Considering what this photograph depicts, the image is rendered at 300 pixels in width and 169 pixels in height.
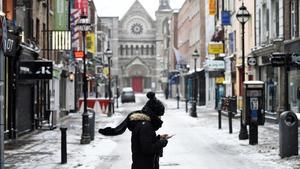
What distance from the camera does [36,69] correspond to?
1002 inches

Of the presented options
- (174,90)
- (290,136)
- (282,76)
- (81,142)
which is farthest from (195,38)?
(290,136)

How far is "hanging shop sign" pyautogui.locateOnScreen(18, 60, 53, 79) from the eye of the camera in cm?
2467

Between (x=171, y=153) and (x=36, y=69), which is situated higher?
(x=36, y=69)

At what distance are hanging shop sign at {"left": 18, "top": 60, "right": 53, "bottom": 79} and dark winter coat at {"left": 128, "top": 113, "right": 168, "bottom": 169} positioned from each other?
16.7 m

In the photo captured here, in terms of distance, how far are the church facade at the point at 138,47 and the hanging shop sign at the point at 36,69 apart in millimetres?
104712

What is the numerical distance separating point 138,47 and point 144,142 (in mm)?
127119

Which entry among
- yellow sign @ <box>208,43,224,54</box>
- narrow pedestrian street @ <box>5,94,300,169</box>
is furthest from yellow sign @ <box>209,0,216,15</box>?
narrow pedestrian street @ <box>5,94,300,169</box>

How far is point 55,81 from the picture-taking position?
36844 millimetres

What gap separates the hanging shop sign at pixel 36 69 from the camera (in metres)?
24.7

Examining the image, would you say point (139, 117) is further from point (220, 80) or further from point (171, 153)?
point (220, 80)

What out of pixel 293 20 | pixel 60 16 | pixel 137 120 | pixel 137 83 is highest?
pixel 60 16

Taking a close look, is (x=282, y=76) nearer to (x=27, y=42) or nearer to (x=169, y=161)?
(x=27, y=42)

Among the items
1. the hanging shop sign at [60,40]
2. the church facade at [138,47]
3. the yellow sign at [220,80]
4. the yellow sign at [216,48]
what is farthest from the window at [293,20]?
the church facade at [138,47]

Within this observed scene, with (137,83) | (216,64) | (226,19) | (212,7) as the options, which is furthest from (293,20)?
(137,83)
